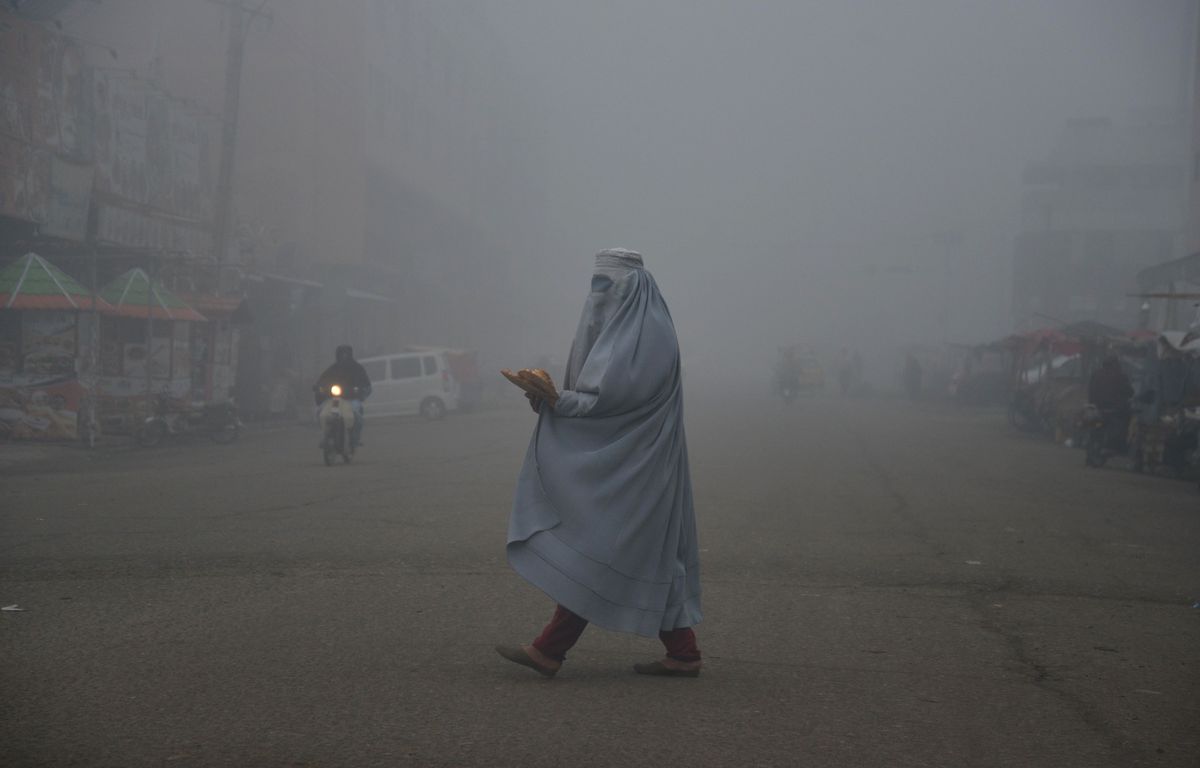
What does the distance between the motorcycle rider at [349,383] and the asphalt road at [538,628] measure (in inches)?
135

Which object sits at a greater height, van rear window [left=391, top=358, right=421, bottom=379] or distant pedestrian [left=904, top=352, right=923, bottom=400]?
distant pedestrian [left=904, top=352, right=923, bottom=400]

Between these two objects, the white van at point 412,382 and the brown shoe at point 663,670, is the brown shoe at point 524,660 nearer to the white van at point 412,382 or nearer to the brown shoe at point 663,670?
the brown shoe at point 663,670

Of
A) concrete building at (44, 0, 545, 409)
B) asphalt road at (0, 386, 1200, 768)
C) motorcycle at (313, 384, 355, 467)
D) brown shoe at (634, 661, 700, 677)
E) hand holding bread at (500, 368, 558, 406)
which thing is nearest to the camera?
asphalt road at (0, 386, 1200, 768)

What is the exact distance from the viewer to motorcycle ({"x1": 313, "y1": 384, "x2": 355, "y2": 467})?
1625 cm

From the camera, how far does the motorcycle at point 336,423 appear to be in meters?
16.2

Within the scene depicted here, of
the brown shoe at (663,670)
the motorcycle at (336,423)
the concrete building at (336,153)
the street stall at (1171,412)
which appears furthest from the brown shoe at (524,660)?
the concrete building at (336,153)

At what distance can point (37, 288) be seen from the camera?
19.2 m

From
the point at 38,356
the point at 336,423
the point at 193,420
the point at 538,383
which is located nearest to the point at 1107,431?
the point at 336,423

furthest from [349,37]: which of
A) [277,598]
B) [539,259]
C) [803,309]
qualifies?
[803,309]

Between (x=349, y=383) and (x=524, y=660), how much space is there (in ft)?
40.0

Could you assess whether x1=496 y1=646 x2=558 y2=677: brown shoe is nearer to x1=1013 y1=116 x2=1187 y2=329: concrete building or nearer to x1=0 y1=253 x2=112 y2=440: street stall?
x1=0 y1=253 x2=112 y2=440: street stall

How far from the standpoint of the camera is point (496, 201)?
7775 cm

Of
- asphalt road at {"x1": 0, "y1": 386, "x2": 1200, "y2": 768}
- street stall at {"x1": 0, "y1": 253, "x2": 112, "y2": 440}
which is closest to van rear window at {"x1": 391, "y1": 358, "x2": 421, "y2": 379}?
street stall at {"x1": 0, "y1": 253, "x2": 112, "y2": 440}

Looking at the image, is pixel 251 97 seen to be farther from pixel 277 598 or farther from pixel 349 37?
pixel 277 598
